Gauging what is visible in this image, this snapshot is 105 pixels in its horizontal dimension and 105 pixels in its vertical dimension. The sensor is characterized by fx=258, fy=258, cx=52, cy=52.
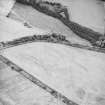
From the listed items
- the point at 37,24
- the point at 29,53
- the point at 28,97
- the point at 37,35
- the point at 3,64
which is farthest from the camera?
the point at 37,24

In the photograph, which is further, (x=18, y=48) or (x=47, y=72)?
(x=18, y=48)

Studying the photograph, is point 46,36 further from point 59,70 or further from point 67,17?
point 67,17

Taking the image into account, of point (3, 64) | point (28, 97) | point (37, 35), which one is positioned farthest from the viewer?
point (37, 35)

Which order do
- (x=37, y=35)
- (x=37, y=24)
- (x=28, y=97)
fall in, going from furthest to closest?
(x=37, y=24), (x=37, y=35), (x=28, y=97)

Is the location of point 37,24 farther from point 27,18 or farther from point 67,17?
point 67,17

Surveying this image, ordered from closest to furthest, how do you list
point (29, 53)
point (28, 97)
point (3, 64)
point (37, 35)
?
point (28, 97)
point (3, 64)
point (29, 53)
point (37, 35)

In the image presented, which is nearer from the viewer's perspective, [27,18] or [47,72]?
[47,72]

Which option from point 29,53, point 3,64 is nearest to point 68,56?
point 29,53

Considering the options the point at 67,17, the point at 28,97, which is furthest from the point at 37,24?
the point at 28,97
